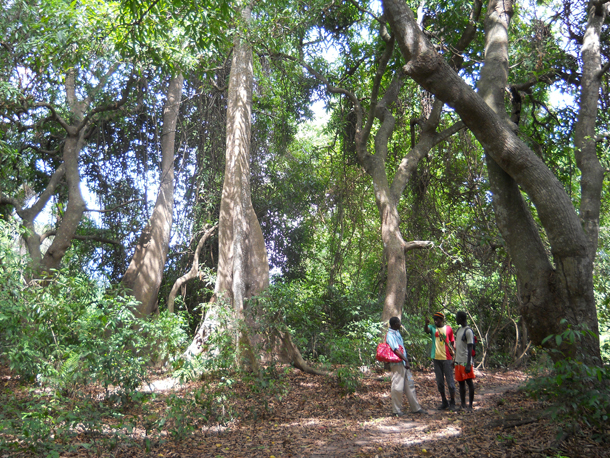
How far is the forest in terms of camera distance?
5008 millimetres

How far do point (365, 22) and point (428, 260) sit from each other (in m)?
6.77

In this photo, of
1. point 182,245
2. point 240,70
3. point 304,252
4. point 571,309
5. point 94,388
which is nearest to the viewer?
point 571,309

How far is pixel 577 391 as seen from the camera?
380 cm

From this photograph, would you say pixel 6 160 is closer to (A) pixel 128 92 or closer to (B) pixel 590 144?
(A) pixel 128 92

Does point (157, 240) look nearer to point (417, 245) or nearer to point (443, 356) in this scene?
point (417, 245)

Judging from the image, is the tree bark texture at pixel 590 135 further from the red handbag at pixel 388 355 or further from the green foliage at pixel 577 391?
the red handbag at pixel 388 355

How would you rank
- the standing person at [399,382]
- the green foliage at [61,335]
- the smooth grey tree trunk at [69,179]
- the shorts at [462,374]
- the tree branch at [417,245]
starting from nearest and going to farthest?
the green foliage at [61,335] → the standing person at [399,382] → the shorts at [462,374] → the tree branch at [417,245] → the smooth grey tree trunk at [69,179]

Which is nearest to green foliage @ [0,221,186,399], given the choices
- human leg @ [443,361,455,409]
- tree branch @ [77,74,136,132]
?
human leg @ [443,361,455,409]

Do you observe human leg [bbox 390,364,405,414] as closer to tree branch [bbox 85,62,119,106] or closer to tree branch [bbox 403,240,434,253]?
tree branch [bbox 403,240,434,253]

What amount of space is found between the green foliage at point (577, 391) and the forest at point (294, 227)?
28 millimetres

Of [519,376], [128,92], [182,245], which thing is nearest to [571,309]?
[519,376]

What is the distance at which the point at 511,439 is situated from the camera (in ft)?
14.6

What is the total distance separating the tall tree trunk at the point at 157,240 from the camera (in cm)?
1175

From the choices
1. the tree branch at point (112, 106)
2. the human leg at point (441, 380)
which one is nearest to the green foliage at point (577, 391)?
the human leg at point (441, 380)
